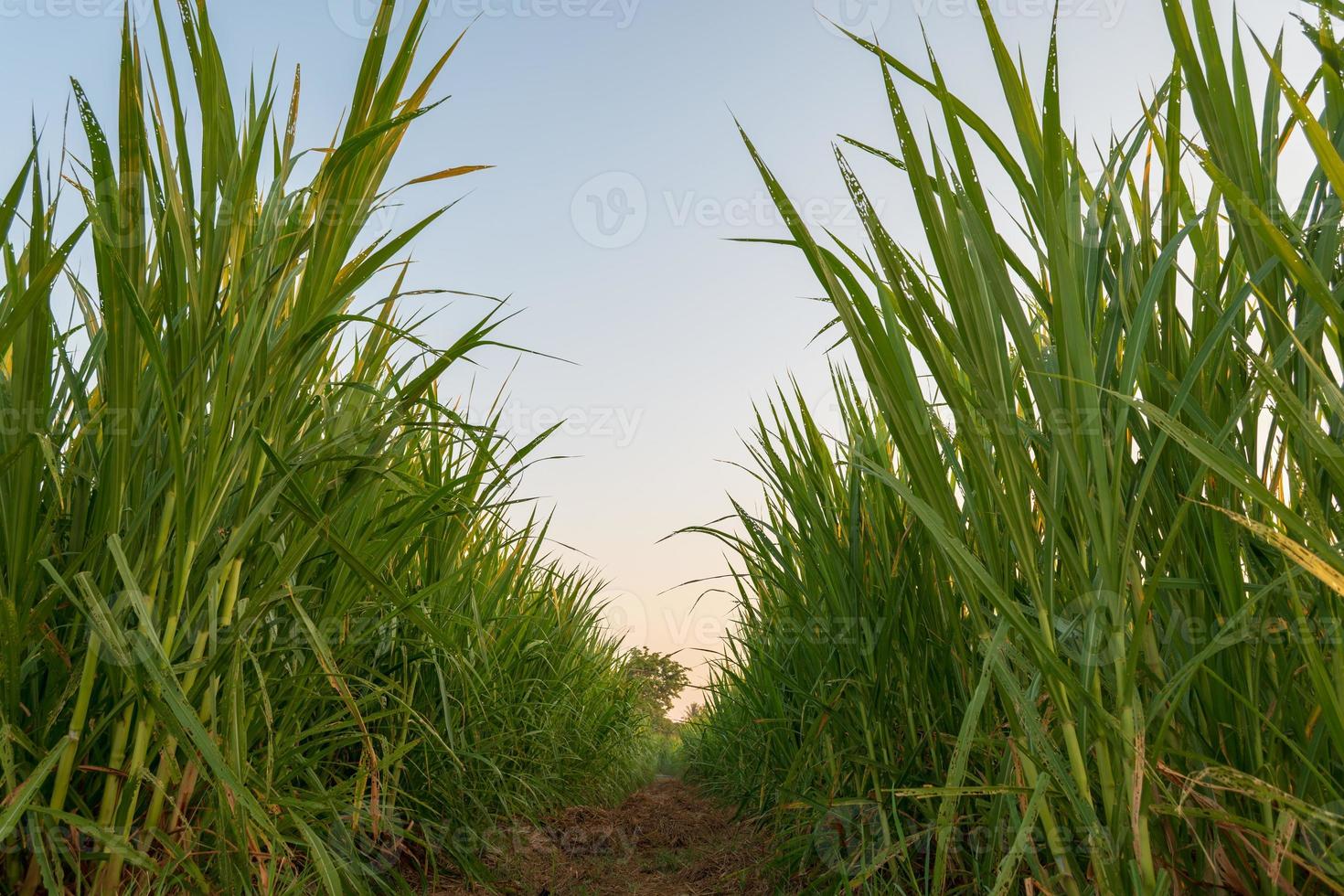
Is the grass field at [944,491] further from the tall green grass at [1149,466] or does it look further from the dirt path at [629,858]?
the dirt path at [629,858]

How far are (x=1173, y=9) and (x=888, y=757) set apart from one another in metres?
1.30

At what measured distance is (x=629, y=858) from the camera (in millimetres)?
2881

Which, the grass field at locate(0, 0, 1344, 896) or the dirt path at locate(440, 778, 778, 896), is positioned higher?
the grass field at locate(0, 0, 1344, 896)

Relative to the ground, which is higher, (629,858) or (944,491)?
(944,491)

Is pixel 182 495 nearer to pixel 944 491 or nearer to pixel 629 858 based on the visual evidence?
pixel 944 491

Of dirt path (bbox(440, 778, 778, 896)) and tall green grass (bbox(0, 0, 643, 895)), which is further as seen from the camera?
dirt path (bbox(440, 778, 778, 896))

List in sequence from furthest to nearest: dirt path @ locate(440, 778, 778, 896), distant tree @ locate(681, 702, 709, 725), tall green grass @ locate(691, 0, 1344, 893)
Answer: distant tree @ locate(681, 702, 709, 725) < dirt path @ locate(440, 778, 778, 896) < tall green grass @ locate(691, 0, 1344, 893)

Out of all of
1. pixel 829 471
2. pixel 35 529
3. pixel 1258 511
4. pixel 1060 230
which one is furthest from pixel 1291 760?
pixel 35 529

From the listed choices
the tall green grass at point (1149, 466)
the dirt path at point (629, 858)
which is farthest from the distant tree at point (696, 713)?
the tall green grass at point (1149, 466)

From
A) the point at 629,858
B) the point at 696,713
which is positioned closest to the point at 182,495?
the point at 629,858

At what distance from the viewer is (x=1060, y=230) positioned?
2.46 ft

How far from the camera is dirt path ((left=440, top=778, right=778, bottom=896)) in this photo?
2.19 m

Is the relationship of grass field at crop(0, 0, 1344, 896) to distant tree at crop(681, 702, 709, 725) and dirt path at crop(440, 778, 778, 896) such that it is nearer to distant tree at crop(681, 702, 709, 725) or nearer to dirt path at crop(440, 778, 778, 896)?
dirt path at crop(440, 778, 778, 896)

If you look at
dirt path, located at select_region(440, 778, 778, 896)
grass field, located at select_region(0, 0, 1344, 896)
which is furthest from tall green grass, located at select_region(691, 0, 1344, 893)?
dirt path, located at select_region(440, 778, 778, 896)
